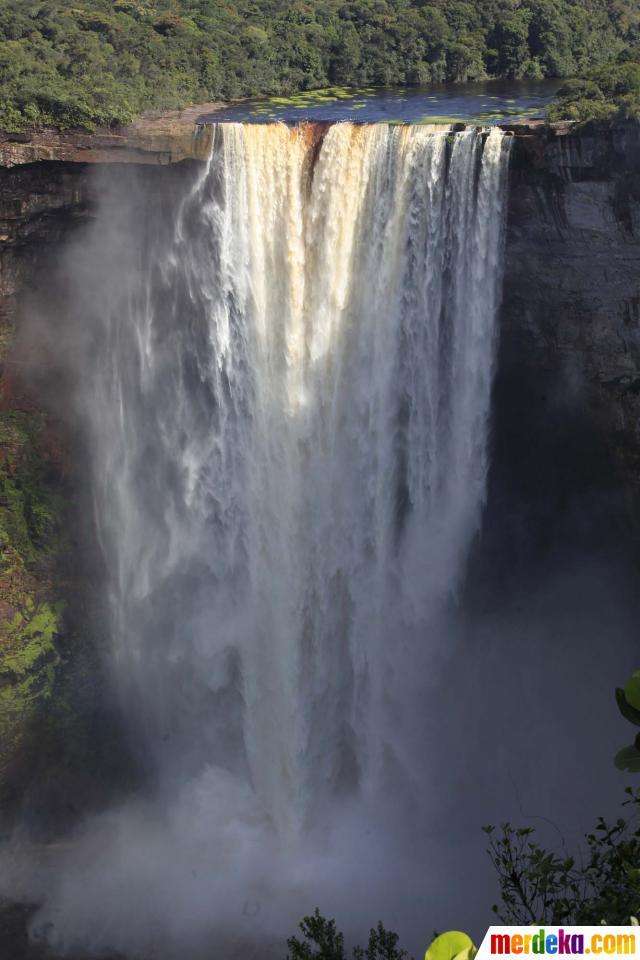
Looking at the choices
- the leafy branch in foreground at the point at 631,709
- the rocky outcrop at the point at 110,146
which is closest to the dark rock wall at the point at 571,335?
the rocky outcrop at the point at 110,146

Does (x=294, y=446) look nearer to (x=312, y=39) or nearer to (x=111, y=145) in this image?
(x=111, y=145)

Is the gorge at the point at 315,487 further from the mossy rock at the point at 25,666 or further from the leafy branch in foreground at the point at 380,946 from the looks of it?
the leafy branch in foreground at the point at 380,946

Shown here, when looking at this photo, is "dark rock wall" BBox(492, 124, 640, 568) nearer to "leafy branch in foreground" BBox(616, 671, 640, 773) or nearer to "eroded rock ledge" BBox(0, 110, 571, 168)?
"eroded rock ledge" BBox(0, 110, 571, 168)

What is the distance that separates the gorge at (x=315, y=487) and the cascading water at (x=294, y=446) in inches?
2.9

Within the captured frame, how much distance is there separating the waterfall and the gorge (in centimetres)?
7

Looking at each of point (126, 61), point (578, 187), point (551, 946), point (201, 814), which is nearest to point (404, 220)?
point (578, 187)

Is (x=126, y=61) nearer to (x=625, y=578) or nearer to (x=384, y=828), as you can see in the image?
(x=625, y=578)

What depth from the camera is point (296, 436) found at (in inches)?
1004

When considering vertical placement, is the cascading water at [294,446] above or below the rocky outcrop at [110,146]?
below

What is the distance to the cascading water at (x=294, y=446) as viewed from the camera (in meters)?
23.7

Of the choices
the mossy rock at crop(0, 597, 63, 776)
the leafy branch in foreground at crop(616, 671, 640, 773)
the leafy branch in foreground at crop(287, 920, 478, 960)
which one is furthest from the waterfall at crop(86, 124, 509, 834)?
the leafy branch in foreground at crop(616, 671, 640, 773)

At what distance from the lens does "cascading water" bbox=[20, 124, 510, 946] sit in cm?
2369

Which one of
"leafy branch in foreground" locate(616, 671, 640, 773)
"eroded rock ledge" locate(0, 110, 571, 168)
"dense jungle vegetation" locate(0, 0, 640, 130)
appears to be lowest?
"leafy branch in foreground" locate(616, 671, 640, 773)

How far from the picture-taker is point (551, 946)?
901 cm
